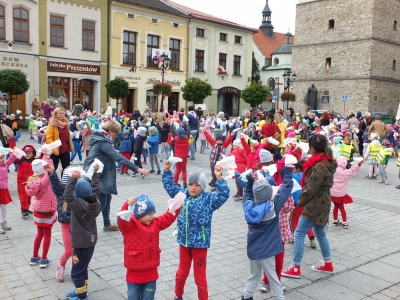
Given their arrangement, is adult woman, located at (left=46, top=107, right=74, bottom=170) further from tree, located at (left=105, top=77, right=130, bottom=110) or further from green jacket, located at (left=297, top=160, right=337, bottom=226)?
tree, located at (left=105, top=77, right=130, bottom=110)

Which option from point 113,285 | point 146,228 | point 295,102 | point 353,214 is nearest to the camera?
point 146,228

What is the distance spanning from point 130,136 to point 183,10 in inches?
945

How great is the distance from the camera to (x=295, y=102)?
45000 mm

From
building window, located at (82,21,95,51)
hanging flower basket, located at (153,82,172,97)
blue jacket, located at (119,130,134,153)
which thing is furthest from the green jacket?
building window, located at (82,21,95,51)

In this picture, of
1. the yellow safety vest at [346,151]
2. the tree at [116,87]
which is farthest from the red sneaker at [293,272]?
the tree at [116,87]

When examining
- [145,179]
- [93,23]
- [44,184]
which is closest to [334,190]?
[44,184]

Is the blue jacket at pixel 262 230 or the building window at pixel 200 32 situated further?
the building window at pixel 200 32

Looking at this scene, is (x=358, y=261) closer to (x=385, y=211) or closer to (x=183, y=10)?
(x=385, y=211)

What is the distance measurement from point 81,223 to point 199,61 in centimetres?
3263

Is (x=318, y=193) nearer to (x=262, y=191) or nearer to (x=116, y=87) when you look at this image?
(x=262, y=191)

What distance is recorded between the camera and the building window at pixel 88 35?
28.6 meters

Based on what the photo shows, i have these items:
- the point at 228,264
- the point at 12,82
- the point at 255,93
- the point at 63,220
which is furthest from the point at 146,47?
the point at 63,220

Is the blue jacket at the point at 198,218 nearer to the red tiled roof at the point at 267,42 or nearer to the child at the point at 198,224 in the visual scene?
the child at the point at 198,224

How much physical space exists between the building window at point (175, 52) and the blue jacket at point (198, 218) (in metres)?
30.6
